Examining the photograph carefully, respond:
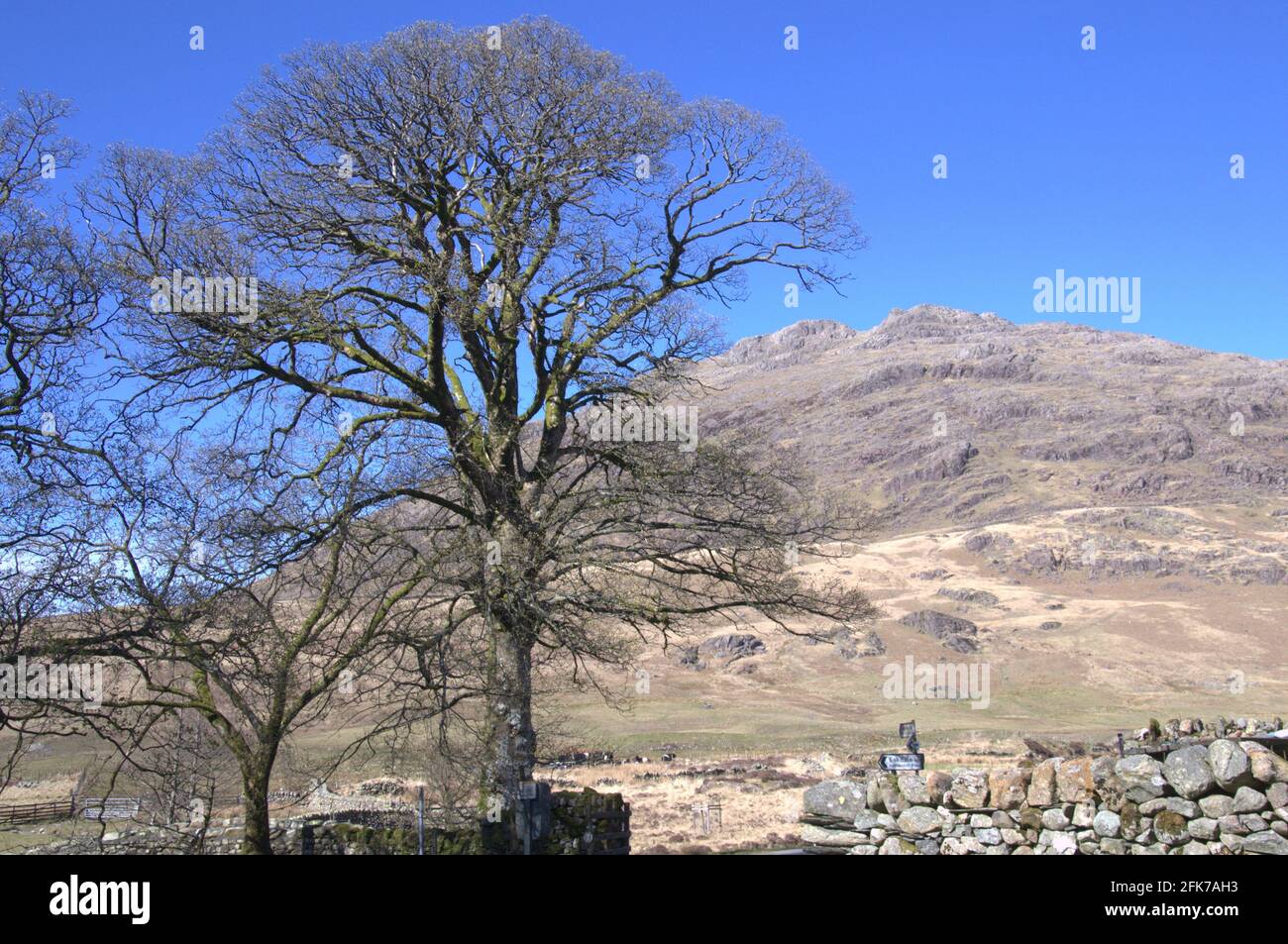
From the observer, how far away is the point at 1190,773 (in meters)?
8.48

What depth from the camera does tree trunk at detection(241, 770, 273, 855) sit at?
11.1m

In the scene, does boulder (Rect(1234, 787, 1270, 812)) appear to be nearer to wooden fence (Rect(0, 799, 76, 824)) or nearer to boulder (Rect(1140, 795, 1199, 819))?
boulder (Rect(1140, 795, 1199, 819))

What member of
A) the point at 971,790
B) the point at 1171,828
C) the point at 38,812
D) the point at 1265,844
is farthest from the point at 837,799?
the point at 38,812

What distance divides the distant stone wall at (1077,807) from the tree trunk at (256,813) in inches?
244

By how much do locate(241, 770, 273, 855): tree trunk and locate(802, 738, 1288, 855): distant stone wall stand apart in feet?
20.3

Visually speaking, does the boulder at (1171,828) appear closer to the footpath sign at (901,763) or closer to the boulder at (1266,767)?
the boulder at (1266,767)

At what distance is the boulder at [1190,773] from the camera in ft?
27.6

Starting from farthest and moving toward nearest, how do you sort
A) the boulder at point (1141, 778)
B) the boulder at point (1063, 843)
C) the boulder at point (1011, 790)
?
the boulder at point (1011, 790) < the boulder at point (1063, 843) < the boulder at point (1141, 778)

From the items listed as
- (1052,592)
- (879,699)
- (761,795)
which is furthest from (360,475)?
(1052,592)

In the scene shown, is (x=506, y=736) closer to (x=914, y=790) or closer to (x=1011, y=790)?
(x=914, y=790)

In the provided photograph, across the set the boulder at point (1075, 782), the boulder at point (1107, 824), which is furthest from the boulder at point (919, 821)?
the boulder at point (1107, 824)

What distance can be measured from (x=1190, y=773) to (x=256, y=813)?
9778 mm
